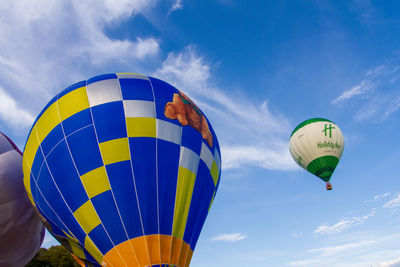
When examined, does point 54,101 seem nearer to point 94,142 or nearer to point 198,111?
point 94,142

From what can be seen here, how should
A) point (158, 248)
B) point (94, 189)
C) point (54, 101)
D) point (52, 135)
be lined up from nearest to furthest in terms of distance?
point (158, 248) → point (94, 189) → point (52, 135) → point (54, 101)

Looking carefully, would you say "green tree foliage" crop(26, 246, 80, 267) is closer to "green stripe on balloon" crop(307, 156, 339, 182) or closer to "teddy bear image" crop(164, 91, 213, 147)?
"green stripe on balloon" crop(307, 156, 339, 182)

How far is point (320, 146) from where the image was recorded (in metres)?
16.4

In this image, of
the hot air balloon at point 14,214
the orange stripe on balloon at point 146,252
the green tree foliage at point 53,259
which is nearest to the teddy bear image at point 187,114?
the orange stripe on balloon at point 146,252

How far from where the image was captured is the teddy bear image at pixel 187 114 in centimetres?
789

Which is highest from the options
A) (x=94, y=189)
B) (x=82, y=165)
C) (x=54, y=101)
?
(x=54, y=101)

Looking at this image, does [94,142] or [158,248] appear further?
[94,142]

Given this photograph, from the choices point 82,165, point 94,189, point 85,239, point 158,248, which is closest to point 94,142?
point 82,165

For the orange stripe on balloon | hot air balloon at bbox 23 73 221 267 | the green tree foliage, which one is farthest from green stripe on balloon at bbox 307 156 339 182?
the green tree foliage

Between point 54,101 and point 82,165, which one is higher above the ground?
point 54,101

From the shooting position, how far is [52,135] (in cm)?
757

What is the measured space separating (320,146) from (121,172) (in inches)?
475

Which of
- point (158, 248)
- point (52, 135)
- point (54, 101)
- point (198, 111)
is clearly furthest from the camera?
point (198, 111)

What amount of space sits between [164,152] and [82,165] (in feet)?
5.58
